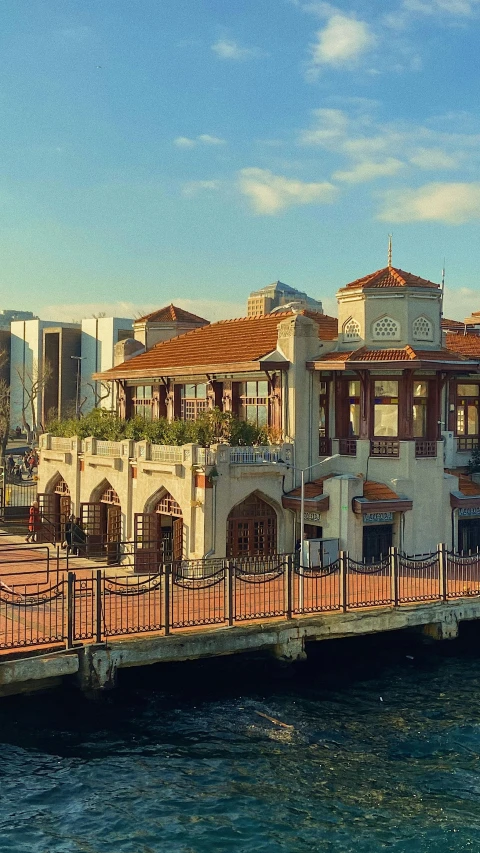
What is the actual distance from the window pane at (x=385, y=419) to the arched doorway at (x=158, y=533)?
8.08 metres

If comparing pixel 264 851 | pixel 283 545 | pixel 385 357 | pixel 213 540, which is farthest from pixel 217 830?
pixel 385 357

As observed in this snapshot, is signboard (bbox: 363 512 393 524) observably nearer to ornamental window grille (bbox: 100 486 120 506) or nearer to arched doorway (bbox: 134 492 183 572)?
arched doorway (bbox: 134 492 183 572)

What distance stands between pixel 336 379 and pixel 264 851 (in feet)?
71.6

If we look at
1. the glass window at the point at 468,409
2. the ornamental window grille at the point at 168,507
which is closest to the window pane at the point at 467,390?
the glass window at the point at 468,409

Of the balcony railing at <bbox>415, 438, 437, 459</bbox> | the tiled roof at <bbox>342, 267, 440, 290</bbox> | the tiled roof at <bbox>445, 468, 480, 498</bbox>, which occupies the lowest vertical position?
the tiled roof at <bbox>445, 468, 480, 498</bbox>

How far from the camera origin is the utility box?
31528 mm

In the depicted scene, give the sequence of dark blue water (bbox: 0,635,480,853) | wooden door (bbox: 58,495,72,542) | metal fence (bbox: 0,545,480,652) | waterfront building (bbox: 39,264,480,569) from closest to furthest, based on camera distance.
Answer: dark blue water (bbox: 0,635,480,853) < metal fence (bbox: 0,545,480,652) < waterfront building (bbox: 39,264,480,569) < wooden door (bbox: 58,495,72,542)

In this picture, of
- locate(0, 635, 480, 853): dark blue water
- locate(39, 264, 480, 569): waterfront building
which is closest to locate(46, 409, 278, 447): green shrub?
locate(39, 264, 480, 569): waterfront building

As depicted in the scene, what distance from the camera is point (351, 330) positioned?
35469 mm

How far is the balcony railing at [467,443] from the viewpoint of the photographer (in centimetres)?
3781

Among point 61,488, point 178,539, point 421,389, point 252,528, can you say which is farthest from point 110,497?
point 421,389

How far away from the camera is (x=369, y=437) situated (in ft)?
113

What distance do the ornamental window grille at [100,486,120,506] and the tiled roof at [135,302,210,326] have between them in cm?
1244

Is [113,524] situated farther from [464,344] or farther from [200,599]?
[464,344]
